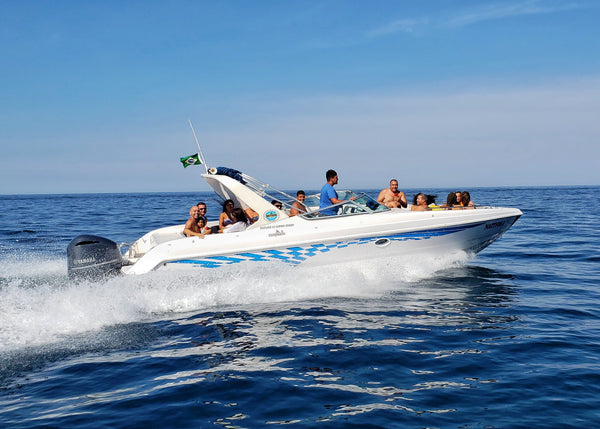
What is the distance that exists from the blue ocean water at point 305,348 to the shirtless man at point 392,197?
1.54 meters

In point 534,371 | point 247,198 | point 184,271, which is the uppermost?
point 247,198

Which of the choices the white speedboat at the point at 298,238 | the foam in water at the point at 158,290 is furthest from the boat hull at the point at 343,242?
the foam in water at the point at 158,290

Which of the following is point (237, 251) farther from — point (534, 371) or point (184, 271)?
point (534, 371)

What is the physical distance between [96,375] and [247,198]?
15.2 feet

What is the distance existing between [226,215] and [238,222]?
1.73 feet

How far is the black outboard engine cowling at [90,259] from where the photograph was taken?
26.8ft

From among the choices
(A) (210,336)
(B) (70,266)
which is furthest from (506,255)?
(B) (70,266)

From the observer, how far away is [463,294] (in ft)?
27.5

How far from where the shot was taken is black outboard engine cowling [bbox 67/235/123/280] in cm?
816

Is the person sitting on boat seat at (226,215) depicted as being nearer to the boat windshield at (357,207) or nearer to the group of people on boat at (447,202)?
the boat windshield at (357,207)

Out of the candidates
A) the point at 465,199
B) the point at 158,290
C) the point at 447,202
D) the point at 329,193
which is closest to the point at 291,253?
the point at 329,193

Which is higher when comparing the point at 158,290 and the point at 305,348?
the point at 158,290

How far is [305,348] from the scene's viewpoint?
579 cm

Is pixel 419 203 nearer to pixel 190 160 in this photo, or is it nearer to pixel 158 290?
pixel 190 160
